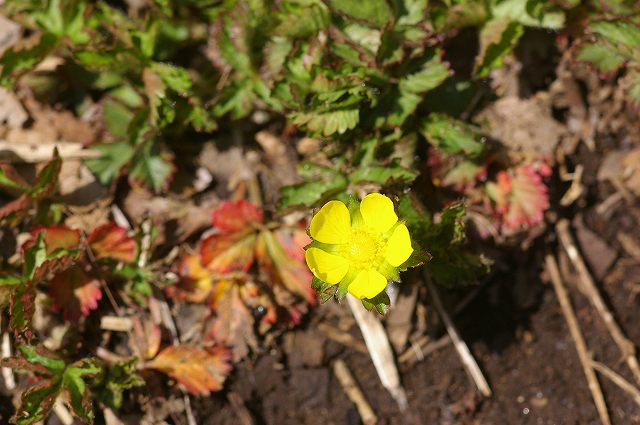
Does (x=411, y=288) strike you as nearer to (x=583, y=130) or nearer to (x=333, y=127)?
(x=333, y=127)

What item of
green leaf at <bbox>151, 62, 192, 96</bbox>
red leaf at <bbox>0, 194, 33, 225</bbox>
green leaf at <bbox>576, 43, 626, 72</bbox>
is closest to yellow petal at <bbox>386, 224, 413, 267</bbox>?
green leaf at <bbox>151, 62, 192, 96</bbox>

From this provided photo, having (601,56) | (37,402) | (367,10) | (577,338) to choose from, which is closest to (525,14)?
(601,56)

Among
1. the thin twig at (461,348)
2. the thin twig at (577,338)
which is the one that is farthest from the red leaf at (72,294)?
the thin twig at (577,338)

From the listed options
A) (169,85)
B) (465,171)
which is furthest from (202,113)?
(465,171)

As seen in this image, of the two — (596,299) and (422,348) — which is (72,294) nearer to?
(422,348)

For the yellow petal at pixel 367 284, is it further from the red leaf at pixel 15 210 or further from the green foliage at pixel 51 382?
the red leaf at pixel 15 210
